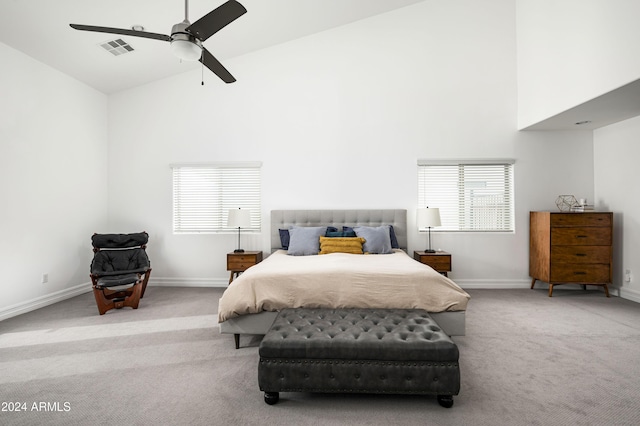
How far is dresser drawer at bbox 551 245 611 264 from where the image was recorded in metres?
4.50

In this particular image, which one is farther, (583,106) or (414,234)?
(414,234)

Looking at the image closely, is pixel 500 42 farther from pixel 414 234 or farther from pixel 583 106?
pixel 414 234

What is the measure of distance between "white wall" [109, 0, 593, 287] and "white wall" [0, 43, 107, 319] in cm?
46

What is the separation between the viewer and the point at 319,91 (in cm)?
524

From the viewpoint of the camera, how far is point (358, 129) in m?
5.20

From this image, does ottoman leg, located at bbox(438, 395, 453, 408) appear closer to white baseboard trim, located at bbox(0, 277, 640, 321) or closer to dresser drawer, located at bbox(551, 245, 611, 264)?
white baseboard trim, located at bbox(0, 277, 640, 321)

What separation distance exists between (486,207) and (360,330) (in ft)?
12.8

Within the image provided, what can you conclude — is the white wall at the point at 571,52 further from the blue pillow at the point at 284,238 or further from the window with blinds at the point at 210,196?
the window with blinds at the point at 210,196

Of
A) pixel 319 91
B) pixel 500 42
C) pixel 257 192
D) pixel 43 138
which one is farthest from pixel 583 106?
pixel 43 138

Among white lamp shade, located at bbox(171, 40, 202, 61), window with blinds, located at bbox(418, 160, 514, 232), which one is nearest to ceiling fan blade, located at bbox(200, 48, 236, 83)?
white lamp shade, located at bbox(171, 40, 202, 61)

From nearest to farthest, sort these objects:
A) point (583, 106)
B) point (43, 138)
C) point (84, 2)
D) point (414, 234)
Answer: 1. point (84, 2)
2. point (583, 106)
3. point (43, 138)
4. point (414, 234)

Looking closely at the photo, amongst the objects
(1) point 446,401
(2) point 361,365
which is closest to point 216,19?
(2) point 361,365

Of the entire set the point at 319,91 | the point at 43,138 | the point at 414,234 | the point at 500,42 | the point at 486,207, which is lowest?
the point at 414,234

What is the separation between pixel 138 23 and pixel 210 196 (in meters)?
2.51
